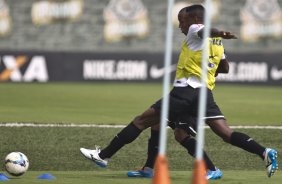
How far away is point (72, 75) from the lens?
108ft

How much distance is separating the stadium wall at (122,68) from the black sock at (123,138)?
2127cm

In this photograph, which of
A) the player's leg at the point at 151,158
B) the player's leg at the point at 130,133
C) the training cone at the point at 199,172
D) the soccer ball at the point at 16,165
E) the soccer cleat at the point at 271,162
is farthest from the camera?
the player's leg at the point at 151,158

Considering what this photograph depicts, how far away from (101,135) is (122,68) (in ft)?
57.6

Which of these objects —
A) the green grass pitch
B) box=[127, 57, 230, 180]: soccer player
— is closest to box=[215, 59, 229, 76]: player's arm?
box=[127, 57, 230, 180]: soccer player

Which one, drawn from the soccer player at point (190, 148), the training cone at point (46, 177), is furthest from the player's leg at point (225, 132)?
the training cone at point (46, 177)

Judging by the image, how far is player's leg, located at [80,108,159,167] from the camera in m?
11.2

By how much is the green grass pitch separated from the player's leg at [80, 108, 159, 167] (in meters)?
0.25

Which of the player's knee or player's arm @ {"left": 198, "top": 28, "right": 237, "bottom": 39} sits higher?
player's arm @ {"left": 198, "top": 28, "right": 237, "bottom": 39}

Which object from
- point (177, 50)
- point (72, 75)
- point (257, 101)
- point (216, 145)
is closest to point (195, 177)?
point (216, 145)

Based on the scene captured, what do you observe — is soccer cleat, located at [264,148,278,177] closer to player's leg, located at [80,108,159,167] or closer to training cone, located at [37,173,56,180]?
player's leg, located at [80,108,159,167]

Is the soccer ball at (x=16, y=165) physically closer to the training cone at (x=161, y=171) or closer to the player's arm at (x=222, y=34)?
the player's arm at (x=222, y=34)

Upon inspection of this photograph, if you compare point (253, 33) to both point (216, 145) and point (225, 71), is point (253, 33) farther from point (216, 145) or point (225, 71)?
point (225, 71)

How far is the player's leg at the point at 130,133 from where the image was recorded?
1118cm

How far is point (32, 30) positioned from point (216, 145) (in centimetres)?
2282
